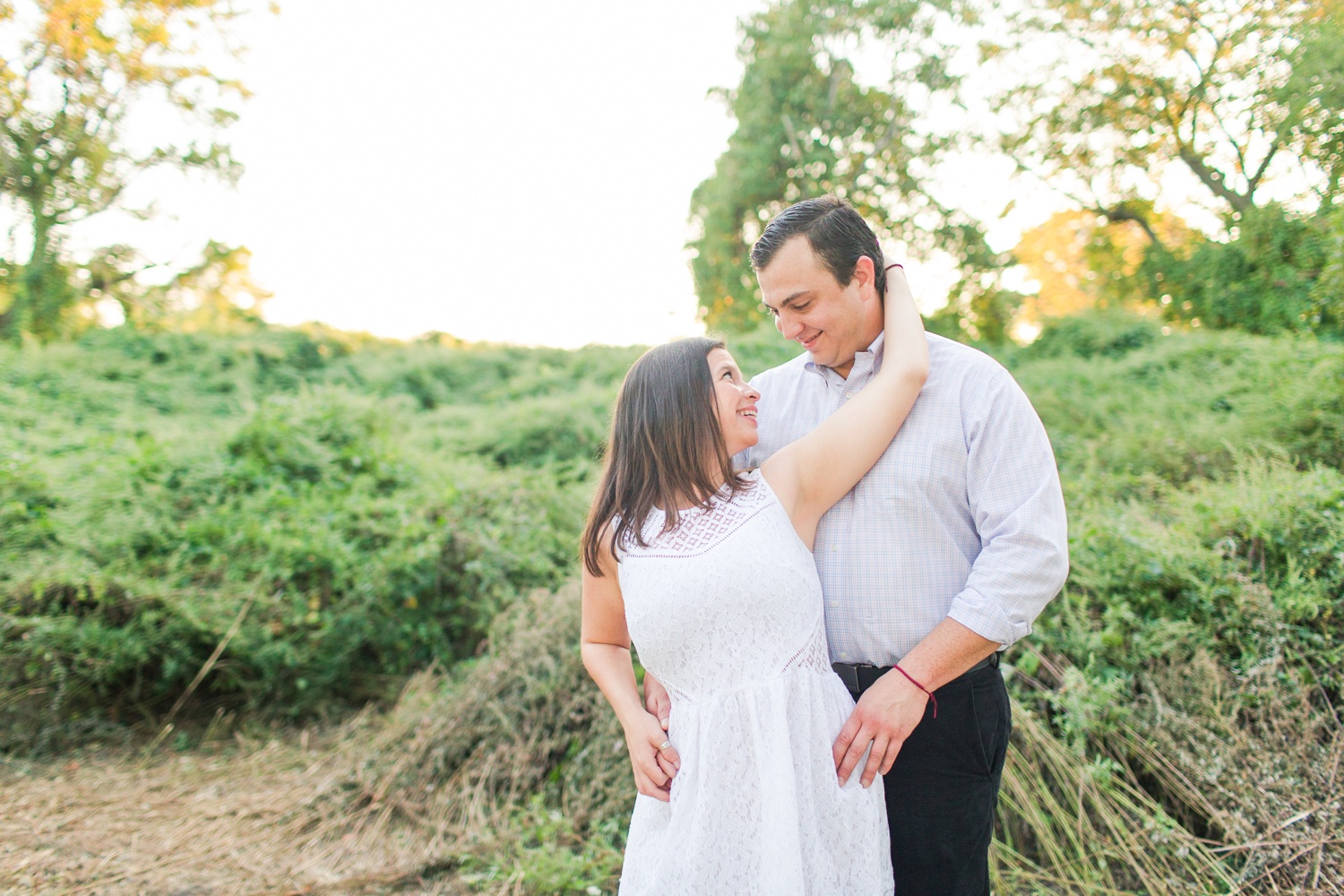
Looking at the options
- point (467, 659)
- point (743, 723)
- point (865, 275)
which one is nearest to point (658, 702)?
point (743, 723)

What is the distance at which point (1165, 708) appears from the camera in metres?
3.07

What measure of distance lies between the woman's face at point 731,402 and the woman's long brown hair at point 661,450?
17mm

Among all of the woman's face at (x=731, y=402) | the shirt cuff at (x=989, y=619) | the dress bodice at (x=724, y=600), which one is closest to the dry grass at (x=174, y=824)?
the dress bodice at (x=724, y=600)

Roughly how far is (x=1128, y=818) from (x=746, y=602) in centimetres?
220

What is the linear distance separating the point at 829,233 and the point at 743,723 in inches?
45.8

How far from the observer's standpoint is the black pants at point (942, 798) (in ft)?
6.05

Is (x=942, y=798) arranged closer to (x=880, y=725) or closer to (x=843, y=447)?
(x=880, y=725)

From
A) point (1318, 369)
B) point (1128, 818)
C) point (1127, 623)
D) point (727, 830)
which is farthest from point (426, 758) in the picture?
point (1318, 369)

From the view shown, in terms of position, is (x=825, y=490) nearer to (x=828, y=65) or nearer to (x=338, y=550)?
(x=338, y=550)

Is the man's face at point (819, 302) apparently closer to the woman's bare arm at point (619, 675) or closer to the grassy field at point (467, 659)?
the woman's bare arm at point (619, 675)

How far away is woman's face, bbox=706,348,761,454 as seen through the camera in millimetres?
1876

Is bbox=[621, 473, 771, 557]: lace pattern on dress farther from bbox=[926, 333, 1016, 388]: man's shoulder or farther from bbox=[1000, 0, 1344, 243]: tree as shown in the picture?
bbox=[1000, 0, 1344, 243]: tree

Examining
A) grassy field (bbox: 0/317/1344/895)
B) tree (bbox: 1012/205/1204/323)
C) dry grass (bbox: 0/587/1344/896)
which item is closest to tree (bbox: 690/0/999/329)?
tree (bbox: 1012/205/1204/323)

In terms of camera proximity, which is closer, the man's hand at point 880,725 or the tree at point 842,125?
the man's hand at point 880,725
